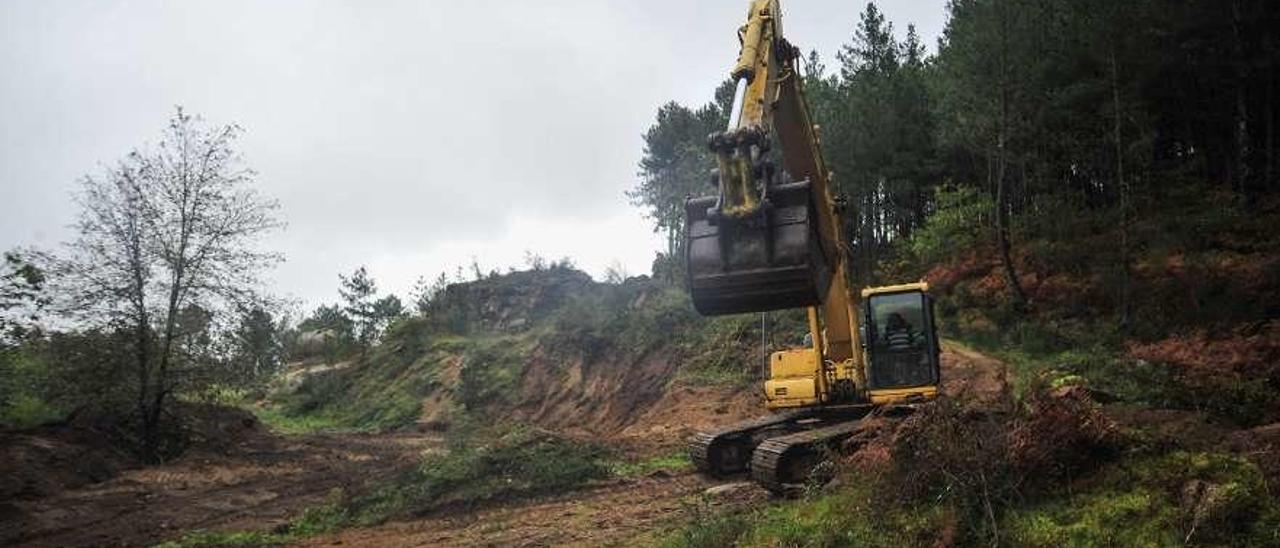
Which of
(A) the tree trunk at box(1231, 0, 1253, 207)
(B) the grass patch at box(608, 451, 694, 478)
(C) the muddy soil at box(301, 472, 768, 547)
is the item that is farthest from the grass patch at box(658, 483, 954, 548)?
(A) the tree trunk at box(1231, 0, 1253, 207)

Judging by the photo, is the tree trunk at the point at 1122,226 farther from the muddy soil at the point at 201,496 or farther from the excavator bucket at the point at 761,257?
the muddy soil at the point at 201,496

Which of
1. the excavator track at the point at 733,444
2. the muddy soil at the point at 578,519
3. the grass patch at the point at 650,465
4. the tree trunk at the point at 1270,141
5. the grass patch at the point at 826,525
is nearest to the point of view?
the grass patch at the point at 826,525

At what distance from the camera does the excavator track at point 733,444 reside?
12.0m

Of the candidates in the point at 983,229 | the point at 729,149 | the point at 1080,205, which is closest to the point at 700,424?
the point at 729,149

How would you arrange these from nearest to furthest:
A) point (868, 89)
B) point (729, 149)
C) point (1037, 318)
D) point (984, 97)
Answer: point (729, 149)
point (1037, 318)
point (984, 97)
point (868, 89)

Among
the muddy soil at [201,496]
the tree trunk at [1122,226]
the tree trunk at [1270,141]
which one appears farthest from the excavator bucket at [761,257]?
the tree trunk at [1270,141]

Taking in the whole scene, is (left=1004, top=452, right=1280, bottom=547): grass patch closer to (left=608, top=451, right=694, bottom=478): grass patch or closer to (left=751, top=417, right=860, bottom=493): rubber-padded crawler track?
(left=751, top=417, right=860, bottom=493): rubber-padded crawler track

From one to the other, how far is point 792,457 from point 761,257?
3.85m

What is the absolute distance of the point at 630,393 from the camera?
25.8m

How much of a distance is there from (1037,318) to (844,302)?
1398cm

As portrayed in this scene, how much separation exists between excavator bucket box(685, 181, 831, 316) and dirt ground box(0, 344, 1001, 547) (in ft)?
6.83

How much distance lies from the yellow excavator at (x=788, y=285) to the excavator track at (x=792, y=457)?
0.7 inches

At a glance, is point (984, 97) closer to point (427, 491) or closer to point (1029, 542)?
point (427, 491)

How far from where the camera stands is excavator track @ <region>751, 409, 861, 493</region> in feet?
32.4
